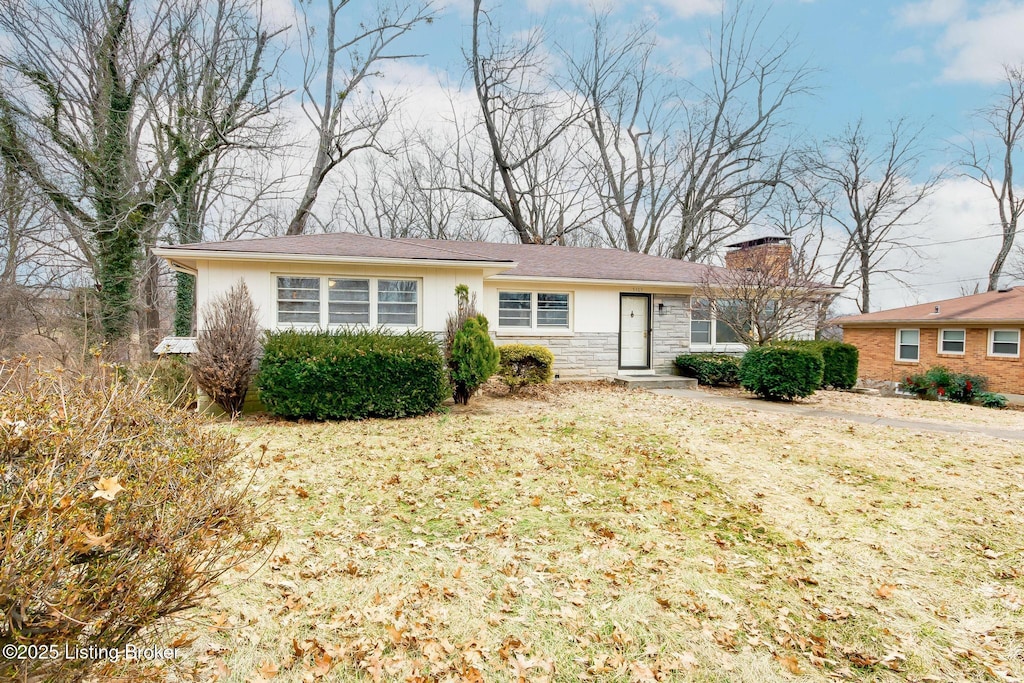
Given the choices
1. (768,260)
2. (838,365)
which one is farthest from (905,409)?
(768,260)

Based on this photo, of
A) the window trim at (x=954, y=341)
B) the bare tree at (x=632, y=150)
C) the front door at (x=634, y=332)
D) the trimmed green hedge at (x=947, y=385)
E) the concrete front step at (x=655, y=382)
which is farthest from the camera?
the bare tree at (x=632, y=150)

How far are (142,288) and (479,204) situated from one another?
14175 mm

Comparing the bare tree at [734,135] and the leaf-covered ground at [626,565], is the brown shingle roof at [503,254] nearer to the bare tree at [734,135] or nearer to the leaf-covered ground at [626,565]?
the leaf-covered ground at [626,565]

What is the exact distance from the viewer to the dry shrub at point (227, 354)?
8.48m

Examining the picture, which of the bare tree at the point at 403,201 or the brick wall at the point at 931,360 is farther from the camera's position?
the bare tree at the point at 403,201

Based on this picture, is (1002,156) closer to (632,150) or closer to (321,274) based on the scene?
(632,150)

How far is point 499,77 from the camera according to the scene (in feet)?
71.5

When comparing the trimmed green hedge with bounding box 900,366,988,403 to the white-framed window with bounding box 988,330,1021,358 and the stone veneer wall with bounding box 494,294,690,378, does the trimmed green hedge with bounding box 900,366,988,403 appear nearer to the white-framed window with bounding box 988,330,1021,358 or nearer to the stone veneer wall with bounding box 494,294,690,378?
the white-framed window with bounding box 988,330,1021,358

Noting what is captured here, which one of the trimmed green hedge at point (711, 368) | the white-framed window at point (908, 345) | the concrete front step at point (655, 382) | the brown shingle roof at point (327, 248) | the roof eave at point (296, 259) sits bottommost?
the concrete front step at point (655, 382)

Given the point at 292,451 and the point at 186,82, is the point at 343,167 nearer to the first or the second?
the point at 186,82

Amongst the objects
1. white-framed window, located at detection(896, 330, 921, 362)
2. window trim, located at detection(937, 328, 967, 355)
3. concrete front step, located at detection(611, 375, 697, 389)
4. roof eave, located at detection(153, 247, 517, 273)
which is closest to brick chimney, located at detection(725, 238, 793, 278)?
concrete front step, located at detection(611, 375, 697, 389)

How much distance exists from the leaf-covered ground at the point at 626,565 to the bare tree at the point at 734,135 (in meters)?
18.9

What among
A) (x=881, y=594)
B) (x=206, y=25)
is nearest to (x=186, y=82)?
(x=206, y=25)

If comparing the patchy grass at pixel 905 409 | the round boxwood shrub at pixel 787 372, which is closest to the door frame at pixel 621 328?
the patchy grass at pixel 905 409
